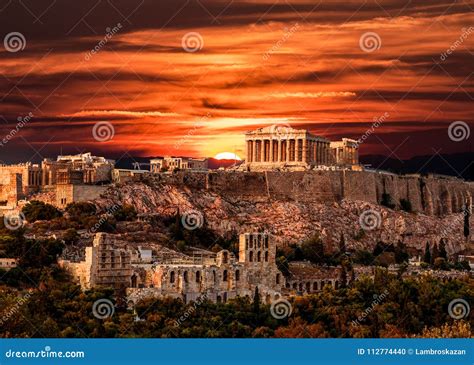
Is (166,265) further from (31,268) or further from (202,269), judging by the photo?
(31,268)

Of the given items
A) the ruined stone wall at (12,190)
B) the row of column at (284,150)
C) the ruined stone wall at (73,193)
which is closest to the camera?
the ruined stone wall at (73,193)

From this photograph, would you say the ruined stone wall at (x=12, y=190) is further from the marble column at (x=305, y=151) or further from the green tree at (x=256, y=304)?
the green tree at (x=256, y=304)

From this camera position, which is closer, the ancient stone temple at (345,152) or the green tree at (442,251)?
the green tree at (442,251)

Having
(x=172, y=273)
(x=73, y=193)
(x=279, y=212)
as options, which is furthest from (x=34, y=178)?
(x=172, y=273)

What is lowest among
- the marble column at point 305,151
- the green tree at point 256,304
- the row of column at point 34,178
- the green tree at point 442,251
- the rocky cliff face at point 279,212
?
the green tree at point 256,304

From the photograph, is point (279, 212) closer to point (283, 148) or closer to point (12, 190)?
point (283, 148)

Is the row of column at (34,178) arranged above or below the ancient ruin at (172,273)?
above

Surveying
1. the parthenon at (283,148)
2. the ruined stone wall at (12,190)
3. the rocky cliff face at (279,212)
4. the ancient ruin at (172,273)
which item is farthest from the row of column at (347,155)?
the ancient ruin at (172,273)

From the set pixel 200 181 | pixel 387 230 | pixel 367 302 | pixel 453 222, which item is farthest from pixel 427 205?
pixel 367 302
